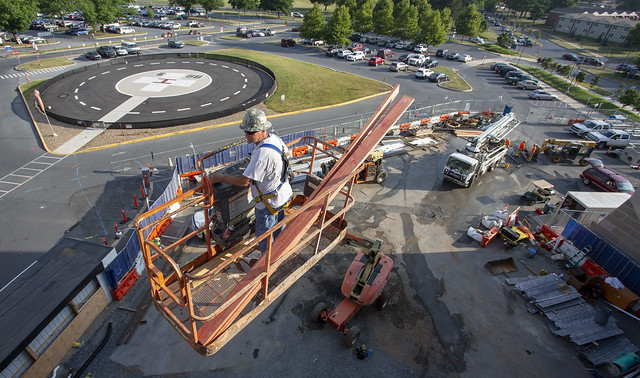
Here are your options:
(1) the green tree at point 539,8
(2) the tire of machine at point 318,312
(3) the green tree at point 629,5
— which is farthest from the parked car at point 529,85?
(3) the green tree at point 629,5

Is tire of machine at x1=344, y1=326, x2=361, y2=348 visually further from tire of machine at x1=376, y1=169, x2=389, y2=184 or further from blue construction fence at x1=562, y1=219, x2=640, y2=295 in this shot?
blue construction fence at x1=562, y1=219, x2=640, y2=295

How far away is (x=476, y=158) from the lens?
845 inches

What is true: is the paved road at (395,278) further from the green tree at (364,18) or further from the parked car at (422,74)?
the green tree at (364,18)

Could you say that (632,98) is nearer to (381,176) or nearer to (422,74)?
(422,74)

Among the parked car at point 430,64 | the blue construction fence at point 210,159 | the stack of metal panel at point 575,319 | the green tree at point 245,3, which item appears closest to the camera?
the stack of metal panel at point 575,319

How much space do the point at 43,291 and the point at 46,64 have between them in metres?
42.4

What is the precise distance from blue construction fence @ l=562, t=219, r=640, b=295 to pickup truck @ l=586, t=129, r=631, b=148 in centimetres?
1763

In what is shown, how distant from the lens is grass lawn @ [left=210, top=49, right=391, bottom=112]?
108 ft

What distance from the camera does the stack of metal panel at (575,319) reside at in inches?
469

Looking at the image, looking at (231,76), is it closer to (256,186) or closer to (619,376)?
(256,186)

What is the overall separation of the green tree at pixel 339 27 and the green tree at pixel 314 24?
150 centimetres

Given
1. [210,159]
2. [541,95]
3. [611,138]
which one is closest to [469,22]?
[541,95]

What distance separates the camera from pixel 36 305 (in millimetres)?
9805

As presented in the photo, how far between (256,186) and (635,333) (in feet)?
53.8
